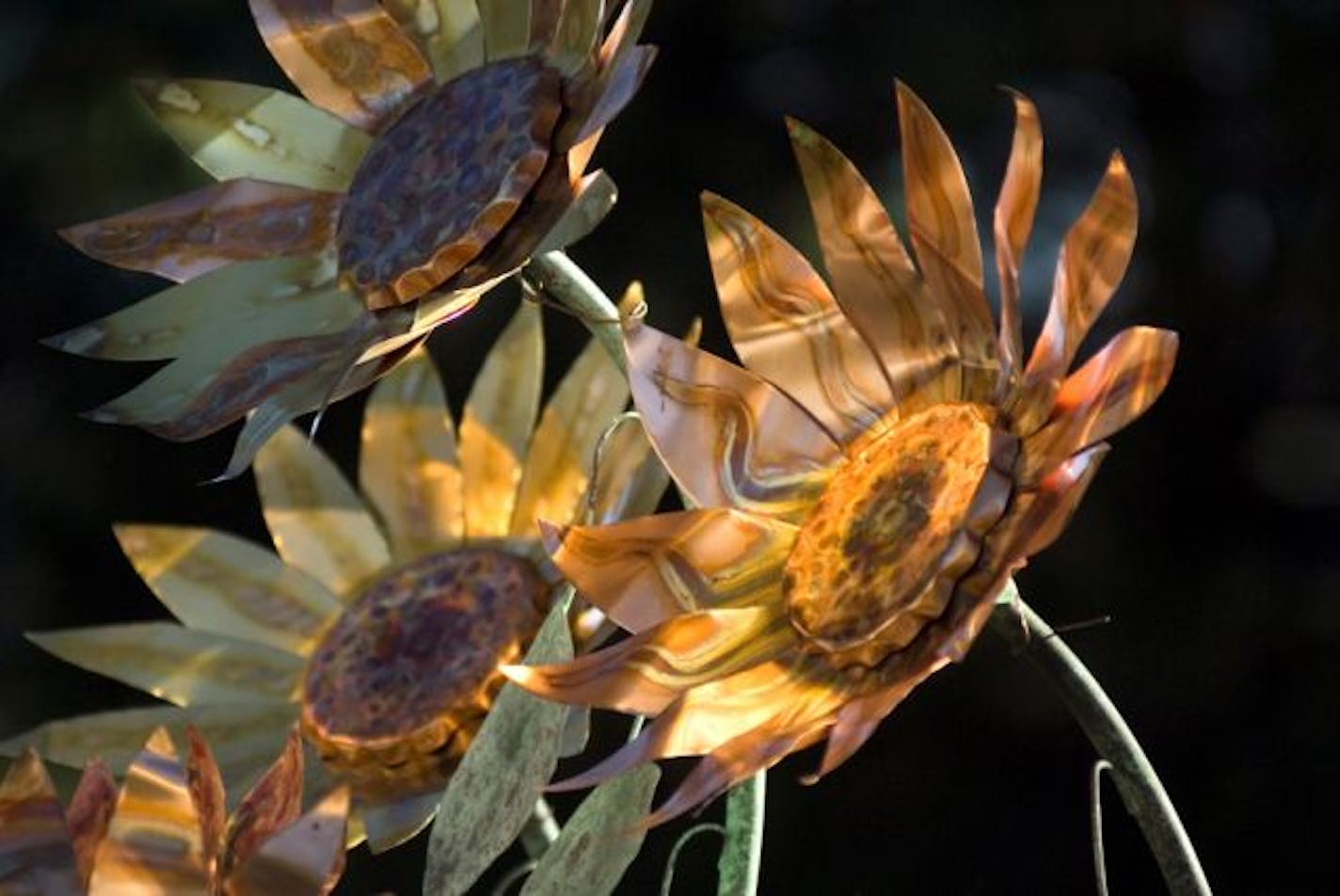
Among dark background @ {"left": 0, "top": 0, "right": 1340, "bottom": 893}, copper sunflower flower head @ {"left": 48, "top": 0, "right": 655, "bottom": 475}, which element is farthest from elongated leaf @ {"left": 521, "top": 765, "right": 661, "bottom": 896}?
dark background @ {"left": 0, "top": 0, "right": 1340, "bottom": 893}

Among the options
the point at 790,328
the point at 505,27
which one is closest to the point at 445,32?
the point at 505,27

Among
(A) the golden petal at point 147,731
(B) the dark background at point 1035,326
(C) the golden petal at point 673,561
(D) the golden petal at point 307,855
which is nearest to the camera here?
(D) the golden petal at point 307,855

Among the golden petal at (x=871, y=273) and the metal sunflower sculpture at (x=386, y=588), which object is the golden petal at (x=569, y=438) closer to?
the metal sunflower sculpture at (x=386, y=588)

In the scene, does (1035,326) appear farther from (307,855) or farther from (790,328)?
(307,855)

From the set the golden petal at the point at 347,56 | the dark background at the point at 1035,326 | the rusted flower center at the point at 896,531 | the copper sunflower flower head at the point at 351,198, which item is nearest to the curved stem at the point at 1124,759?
the rusted flower center at the point at 896,531

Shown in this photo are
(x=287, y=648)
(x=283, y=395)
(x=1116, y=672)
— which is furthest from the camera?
(x=1116, y=672)

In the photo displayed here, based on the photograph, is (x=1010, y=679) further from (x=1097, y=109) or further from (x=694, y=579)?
(x=694, y=579)

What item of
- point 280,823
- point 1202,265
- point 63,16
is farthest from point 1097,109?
point 280,823
